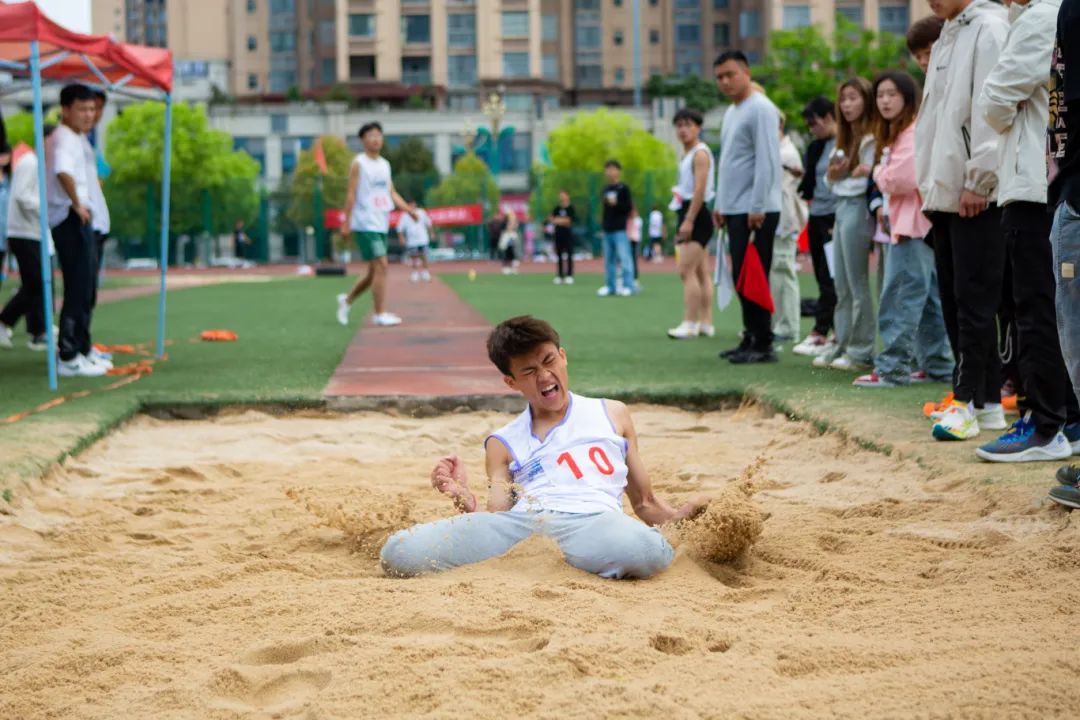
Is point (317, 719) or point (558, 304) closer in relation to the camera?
point (317, 719)

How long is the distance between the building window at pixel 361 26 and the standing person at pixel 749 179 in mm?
87633

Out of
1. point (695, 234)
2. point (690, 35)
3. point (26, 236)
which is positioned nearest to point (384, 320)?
point (695, 234)

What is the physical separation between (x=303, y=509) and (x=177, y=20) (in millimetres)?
102164

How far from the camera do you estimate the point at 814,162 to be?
1013 centimetres

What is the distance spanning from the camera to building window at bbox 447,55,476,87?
307ft

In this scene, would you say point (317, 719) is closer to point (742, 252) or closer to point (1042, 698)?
point (1042, 698)

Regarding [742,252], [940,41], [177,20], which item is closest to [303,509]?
[940,41]

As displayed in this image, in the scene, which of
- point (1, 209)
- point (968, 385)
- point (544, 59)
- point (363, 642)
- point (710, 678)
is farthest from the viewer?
point (544, 59)

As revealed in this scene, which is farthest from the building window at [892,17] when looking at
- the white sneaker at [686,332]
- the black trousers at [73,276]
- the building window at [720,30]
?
the black trousers at [73,276]

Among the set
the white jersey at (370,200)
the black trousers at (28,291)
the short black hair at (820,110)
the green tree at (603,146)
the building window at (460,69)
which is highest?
the building window at (460,69)

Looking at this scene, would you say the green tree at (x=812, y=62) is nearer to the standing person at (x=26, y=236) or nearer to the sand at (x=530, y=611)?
the standing person at (x=26, y=236)

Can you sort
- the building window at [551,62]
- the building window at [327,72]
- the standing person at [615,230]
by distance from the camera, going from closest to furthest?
the standing person at [615,230] → the building window at [551,62] → the building window at [327,72]

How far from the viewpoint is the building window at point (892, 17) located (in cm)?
8906

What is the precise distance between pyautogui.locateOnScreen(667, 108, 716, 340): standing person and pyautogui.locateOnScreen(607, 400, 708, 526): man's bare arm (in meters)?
6.92
